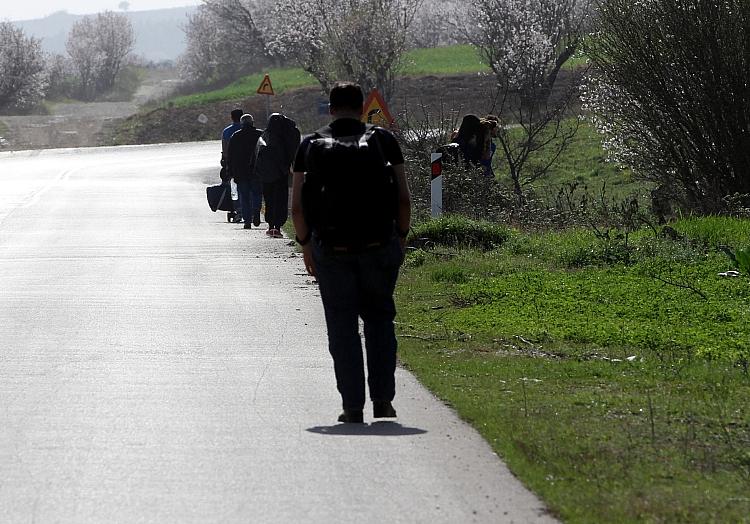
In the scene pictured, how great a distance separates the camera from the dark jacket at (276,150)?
1995 cm

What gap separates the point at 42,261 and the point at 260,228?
A: 17.4 ft

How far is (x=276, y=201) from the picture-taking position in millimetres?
20250

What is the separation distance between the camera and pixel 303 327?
1131cm

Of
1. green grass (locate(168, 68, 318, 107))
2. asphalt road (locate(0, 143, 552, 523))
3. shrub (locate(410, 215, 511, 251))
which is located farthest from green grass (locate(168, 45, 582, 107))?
asphalt road (locate(0, 143, 552, 523))

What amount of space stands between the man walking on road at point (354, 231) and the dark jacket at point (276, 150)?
12366 mm

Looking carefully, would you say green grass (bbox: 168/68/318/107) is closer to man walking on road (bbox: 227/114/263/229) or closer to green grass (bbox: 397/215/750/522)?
man walking on road (bbox: 227/114/263/229)

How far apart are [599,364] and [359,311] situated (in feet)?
7.55

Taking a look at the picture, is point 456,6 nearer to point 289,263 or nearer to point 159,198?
point 159,198

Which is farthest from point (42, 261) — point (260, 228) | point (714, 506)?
point (714, 506)

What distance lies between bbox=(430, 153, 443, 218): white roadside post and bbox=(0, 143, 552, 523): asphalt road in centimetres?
279

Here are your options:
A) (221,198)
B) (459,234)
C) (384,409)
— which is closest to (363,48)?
(221,198)

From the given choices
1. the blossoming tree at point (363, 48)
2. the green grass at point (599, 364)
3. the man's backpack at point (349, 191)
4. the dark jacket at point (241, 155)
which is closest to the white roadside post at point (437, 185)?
the green grass at point (599, 364)

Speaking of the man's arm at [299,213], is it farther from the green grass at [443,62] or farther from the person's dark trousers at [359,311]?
the green grass at [443,62]

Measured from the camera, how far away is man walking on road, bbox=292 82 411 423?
7285 mm
